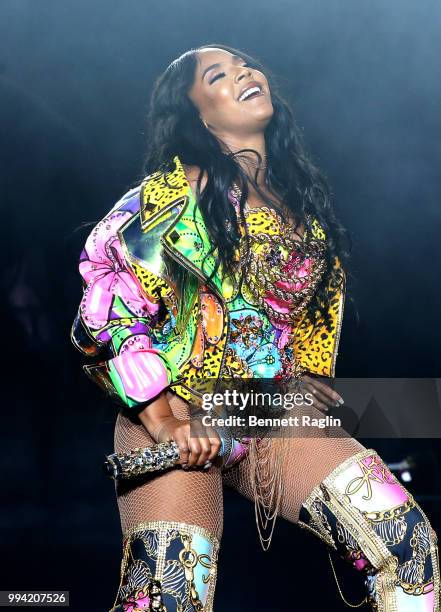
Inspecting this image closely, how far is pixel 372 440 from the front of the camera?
5109mm

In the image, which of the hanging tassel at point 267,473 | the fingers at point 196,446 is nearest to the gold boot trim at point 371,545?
the hanging tassel at point 267,473

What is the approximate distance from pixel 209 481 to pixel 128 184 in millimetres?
2363

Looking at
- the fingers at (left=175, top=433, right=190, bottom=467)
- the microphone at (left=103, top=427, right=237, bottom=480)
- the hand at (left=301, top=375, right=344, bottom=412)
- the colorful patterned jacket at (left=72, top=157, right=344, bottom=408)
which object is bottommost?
the microphone at (left=103, top=427, right=237, bottom=480)

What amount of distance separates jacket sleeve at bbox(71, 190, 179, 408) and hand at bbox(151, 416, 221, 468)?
71 millimetres

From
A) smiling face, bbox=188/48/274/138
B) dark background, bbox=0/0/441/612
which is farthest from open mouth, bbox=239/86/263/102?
dark background, bbox=0/0/441/612

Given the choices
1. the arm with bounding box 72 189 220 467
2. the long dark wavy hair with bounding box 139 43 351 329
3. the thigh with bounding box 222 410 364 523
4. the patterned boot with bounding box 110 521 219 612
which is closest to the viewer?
the patterned boot with bounding box 110 521 219 612

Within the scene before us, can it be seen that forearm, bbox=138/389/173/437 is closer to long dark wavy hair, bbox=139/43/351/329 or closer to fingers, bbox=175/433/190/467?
fingers, bbox=175/433/190/467

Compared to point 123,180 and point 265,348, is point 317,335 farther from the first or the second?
point 123,180

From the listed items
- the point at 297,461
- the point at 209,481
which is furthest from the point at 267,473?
the point at 209,481

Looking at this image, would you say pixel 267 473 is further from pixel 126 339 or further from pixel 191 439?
pixel 126 339


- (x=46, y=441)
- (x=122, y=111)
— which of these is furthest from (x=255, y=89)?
(x=46, y=441)

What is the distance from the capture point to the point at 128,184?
13.4ft

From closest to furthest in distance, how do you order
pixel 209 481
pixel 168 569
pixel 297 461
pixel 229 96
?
pixel 168 569, pixel 209 481, pixel 297 461, pixel 229 96

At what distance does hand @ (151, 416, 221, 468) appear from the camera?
183cm
